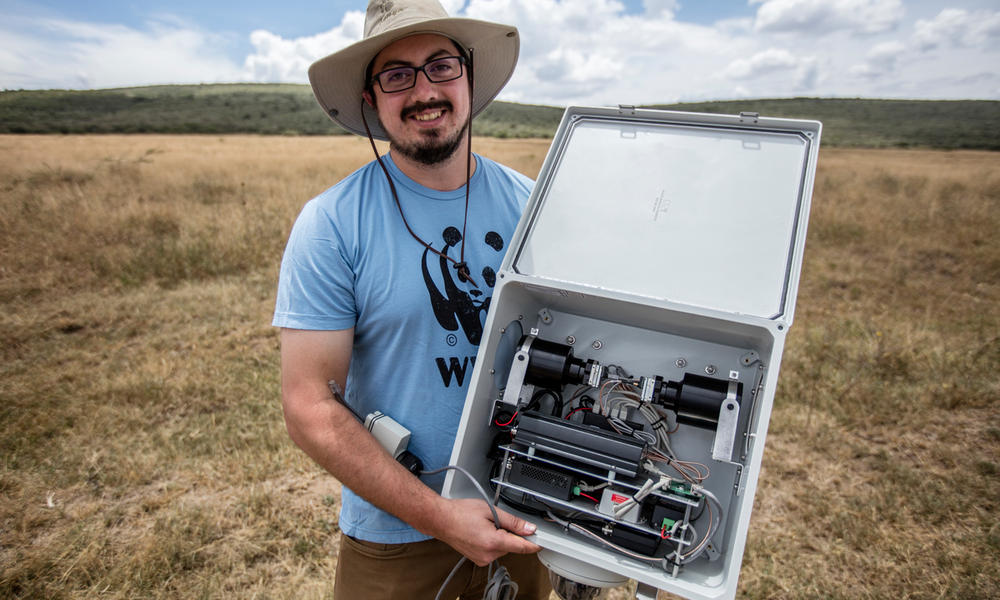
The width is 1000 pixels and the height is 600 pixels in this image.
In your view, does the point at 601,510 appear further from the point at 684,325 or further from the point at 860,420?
the point at 860,420

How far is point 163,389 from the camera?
4523mm

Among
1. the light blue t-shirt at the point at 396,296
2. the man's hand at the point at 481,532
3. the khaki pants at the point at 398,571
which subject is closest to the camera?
the man's hand at the point at 481,532

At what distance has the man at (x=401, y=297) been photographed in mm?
1463

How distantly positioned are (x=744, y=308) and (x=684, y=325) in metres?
0.22

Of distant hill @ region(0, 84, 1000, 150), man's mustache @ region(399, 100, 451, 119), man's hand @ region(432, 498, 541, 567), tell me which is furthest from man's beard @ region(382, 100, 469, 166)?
distant hill @ region(0, 84, 1000, 150)

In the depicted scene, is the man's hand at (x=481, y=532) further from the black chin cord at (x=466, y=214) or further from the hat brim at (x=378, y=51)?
the hat brim at (x=378, y=51)

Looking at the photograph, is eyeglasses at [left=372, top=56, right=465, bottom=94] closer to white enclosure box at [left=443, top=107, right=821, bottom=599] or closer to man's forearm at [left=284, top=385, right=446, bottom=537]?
white enclosure box at [left=443, top=107, right=821, bottom=599]

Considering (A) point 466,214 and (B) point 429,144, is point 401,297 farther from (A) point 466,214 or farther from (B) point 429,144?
(B) point 429,144

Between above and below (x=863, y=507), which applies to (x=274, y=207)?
above

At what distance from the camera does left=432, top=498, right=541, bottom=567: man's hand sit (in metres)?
1.38

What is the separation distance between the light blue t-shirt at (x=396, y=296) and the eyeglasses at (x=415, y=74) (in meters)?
0.24

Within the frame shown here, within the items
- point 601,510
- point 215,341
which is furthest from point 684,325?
point 215,341

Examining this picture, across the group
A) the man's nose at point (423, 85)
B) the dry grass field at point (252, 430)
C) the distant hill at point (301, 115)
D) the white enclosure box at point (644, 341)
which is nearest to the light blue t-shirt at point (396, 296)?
the white enclosure box at point (644, 341)

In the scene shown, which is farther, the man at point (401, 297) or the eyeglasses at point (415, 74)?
the eyeglasses at point (415, 74)
